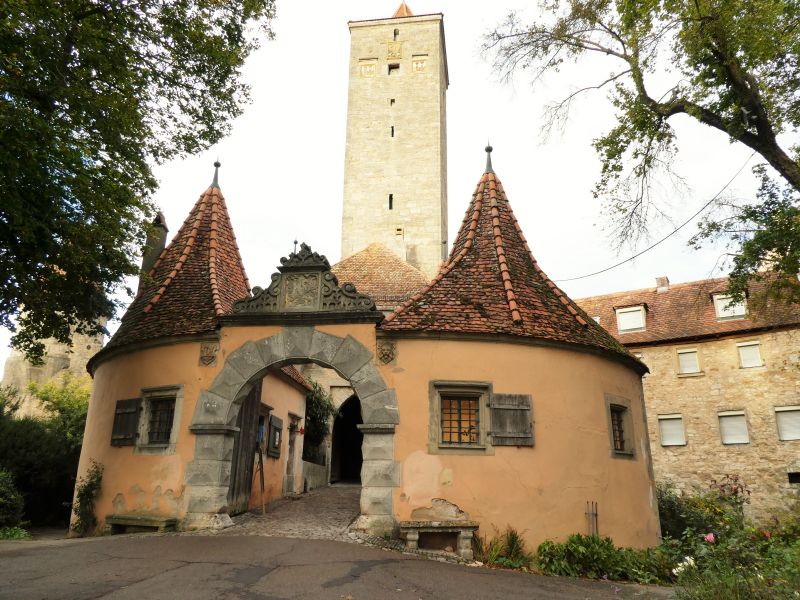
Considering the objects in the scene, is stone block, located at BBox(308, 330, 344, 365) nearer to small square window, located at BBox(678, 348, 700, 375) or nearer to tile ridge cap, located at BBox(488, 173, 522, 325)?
tile ridge cap, located at BBox(488, 173, 522, 325)

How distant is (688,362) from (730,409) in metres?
2.43

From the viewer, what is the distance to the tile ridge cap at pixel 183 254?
12836 millimetres

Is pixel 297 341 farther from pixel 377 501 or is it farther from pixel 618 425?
Result: pixel 618 425

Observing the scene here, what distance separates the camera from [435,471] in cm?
1005

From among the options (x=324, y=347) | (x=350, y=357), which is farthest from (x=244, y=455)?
(x=350, y=357)

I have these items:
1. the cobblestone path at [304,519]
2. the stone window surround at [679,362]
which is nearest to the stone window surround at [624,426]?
the cobblestone path at [304,519]

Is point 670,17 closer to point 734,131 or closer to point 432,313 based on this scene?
point 734,131

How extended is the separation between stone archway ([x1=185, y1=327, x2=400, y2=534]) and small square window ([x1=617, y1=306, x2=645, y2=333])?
20135 millimetres

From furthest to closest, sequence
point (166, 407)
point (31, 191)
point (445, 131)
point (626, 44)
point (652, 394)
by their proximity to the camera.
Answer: point (445, 131), point (652, 394), point (626, 44), point (166, 407), point (31, 191)

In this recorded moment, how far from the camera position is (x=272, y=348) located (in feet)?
36.5

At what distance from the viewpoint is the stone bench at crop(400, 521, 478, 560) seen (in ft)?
31.1

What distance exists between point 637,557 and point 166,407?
8.78m

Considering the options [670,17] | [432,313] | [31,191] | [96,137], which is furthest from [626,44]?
[31,191]

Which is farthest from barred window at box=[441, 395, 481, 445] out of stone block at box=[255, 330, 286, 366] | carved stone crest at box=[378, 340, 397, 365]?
stone block at box=[255, 330, 286, 366]
